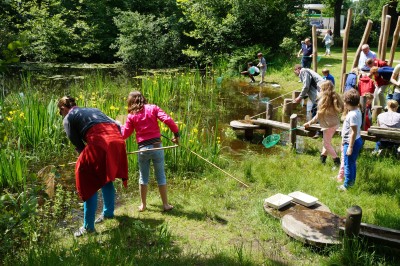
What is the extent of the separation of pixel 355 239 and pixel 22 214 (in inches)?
118

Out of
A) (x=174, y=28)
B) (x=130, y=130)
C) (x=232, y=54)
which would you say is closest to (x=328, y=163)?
(x=130, y=130)

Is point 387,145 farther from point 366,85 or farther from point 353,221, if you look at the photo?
point 353,221

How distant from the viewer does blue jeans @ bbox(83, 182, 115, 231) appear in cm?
438

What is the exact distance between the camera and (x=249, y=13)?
20297 mm

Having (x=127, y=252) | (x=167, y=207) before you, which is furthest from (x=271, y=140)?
(x=127, y=252)

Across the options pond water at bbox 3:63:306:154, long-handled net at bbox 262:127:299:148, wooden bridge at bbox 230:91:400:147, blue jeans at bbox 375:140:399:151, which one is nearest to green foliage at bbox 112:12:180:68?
pond water at bbox 3:63:306:154

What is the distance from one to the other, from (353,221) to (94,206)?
276cm

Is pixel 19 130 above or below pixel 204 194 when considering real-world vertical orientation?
above

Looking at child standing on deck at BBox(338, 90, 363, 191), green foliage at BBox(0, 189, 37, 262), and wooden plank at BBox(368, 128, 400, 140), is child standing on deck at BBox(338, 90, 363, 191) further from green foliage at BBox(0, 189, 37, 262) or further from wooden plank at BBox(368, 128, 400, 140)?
green foliage at BBox(0, 189, 37, 262)

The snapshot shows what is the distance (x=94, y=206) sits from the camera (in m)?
4.41

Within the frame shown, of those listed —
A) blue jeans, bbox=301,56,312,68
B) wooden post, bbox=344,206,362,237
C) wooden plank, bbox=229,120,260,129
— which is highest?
blue jeans, bbox=301,56,312,68

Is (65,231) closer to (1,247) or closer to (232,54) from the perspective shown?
(1,247)

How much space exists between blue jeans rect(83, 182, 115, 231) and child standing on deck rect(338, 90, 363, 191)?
10.4 ft

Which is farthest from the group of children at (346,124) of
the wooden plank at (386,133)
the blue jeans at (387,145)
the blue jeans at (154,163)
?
the blue jeans at (154,163)
